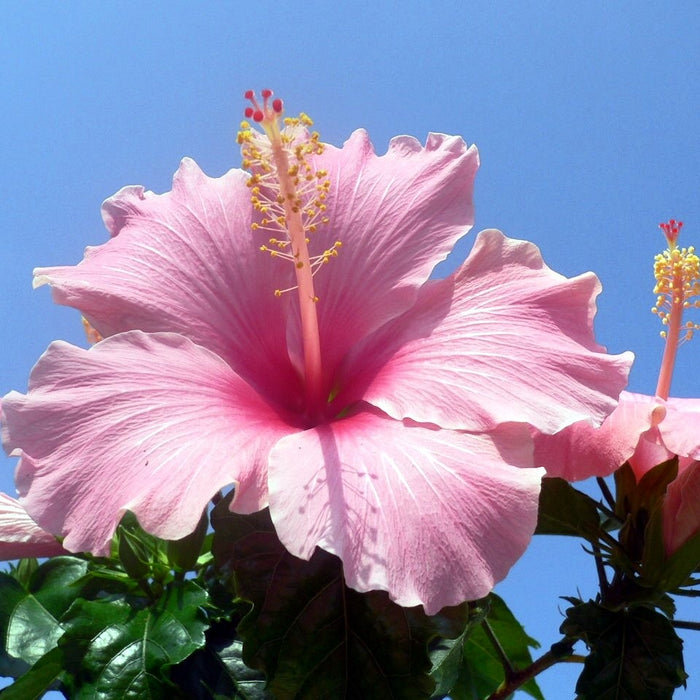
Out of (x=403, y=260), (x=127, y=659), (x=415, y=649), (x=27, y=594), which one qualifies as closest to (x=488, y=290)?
(x=403, y=260)

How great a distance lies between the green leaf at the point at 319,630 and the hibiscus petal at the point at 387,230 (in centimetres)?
37

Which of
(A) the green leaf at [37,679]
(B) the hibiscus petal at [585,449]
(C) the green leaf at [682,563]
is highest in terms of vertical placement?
(B) the hibiscus petal at [585,449]

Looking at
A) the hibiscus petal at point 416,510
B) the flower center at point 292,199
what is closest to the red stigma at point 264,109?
the flower center at point 292,199

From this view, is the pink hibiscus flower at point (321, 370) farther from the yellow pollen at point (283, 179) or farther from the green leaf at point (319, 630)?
the green leaf at point (319, 630)

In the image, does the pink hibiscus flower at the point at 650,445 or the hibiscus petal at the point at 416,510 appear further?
the pink hibiscus flower at the point at 650,445

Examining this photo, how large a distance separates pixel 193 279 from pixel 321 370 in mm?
247

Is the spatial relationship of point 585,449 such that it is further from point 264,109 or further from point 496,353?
point 264,109

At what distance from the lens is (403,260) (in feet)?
4.24

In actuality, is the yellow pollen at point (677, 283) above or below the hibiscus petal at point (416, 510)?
above

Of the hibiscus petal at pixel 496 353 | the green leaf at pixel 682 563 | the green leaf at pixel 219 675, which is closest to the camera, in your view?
the hibiscus petal at pixel 496 353

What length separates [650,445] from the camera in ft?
4.37

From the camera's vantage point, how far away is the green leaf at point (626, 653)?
1245 millimetres

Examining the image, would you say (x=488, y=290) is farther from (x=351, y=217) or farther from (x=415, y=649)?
(x=415, y=649)

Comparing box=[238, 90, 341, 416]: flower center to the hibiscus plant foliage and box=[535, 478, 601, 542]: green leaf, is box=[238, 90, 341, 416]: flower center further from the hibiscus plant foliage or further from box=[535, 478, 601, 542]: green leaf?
box=[535, 478, 601, 542]: green leaf
